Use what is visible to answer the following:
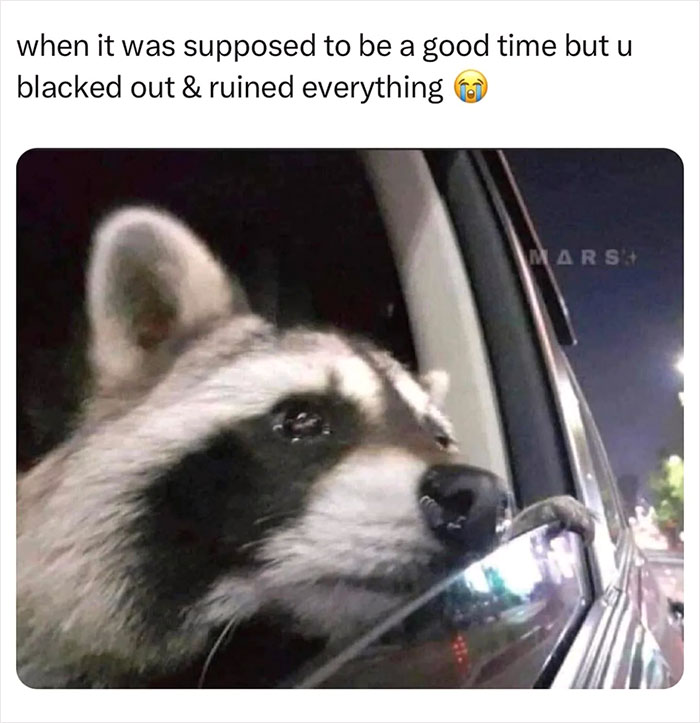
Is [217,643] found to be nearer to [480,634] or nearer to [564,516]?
[480,634]

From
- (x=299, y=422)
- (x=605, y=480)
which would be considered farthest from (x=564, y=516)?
(x=299, y=422)

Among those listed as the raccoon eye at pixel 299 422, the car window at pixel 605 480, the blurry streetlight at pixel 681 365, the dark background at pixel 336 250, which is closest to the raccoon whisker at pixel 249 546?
the raccoon eye at pixel 299 422

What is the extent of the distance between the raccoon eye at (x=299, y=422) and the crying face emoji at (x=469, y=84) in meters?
0.35

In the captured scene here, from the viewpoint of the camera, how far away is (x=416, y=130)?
932 millimetres

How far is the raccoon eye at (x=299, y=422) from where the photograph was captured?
35.4 inches

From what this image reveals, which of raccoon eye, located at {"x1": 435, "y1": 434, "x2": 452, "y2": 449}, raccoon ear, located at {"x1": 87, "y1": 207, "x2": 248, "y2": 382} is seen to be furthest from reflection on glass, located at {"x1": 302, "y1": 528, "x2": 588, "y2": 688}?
raccoon ear, located at {"x1": 87, "y1": 207, "x2": 248, "y2": 382}

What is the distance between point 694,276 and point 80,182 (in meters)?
0.64

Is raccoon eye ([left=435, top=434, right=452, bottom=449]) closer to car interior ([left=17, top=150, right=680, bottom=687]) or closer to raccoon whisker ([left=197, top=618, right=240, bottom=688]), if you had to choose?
car interior ([left=17, top=150, right=680, bottom=687])

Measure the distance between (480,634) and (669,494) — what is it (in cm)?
24

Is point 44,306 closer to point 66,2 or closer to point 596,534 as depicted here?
point 66,2

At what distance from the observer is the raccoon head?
0.89m

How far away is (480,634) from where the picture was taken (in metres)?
0.92

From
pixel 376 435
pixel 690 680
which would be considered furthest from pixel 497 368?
pixel 690 680

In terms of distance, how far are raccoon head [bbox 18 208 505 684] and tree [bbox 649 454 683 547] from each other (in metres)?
0.17
